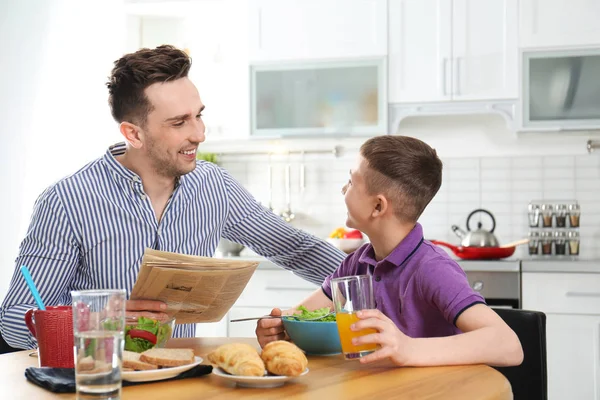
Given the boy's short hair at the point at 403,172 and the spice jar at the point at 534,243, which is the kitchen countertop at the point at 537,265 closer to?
the spice jar at the point at 534,243

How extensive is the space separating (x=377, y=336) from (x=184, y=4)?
3438mm

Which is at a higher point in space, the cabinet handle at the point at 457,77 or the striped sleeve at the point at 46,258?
the cabinet handle at the point at 457,77

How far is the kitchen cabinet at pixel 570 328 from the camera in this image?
3.65 meters

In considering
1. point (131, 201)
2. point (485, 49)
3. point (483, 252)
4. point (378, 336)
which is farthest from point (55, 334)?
point (485, 49)

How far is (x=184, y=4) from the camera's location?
4.47 metres

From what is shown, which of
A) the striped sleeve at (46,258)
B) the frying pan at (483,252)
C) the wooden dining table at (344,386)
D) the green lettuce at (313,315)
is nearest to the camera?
the wooden dining table at (344,386)

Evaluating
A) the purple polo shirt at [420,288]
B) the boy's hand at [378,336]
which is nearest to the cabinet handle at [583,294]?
the purple polo shirt at [420,288]

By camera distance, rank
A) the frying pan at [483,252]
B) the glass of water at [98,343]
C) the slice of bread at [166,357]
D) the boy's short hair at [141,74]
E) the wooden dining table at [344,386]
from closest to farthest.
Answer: the glass of water at [98,343] < the wooden dining table at [344,386] < the slice of bread at [166,357] < the boy's short hair at [141,74] < the frying pan at [483,252]

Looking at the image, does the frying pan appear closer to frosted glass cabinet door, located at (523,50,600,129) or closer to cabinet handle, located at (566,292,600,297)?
cabinet handle, located at (566,292,600,297)

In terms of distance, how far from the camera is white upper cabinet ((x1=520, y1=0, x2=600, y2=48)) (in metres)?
3.92

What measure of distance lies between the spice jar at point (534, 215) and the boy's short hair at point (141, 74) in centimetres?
258

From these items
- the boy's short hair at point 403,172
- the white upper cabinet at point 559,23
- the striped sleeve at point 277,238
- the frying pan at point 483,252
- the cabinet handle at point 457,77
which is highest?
the white upper cabinet at point 559,23

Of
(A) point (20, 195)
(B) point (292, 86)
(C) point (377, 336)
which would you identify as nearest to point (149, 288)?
(C) point (377, 336)

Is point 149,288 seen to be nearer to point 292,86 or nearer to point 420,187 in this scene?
point 420,187
